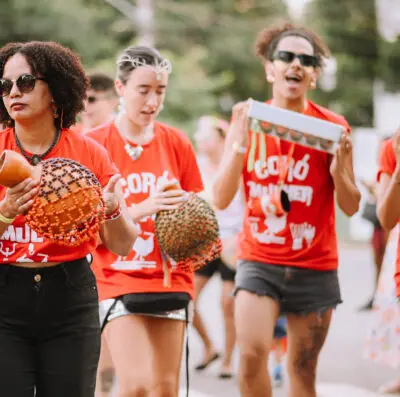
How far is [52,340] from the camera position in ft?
12.3

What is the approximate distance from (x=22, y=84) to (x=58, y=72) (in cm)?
20

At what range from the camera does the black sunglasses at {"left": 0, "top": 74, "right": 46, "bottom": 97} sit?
3744mm

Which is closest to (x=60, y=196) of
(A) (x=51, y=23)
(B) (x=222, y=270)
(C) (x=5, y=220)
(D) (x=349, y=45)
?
(C) (x=5, y=220)

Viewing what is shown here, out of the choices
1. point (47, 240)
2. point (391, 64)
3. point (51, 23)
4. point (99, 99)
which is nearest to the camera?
point (47, 240)

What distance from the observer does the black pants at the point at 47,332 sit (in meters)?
3.67

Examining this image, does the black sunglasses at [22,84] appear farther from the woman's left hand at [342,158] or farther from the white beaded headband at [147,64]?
the woman's left hand at [342,158]

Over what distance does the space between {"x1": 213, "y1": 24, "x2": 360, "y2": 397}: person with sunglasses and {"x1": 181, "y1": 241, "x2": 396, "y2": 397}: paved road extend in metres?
2.09

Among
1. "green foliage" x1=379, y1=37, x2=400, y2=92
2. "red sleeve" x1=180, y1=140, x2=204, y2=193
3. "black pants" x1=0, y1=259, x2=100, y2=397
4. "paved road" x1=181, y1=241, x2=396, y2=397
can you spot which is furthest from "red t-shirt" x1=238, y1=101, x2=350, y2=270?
"green foliage" x1=379, y1=37, x2=400, y2=92

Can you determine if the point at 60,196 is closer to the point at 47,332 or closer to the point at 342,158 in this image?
the point at 47,332

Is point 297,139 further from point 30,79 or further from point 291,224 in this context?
point 30,79

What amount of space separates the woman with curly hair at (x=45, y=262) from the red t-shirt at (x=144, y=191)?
0.90m

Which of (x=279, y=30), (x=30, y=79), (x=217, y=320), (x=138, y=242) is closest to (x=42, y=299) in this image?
(x=30, y=79)

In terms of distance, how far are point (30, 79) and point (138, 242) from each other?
1.41 m

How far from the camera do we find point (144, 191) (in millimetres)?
4910
